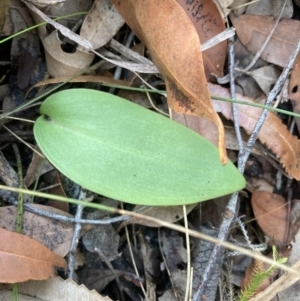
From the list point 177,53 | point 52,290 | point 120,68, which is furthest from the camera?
point 120,68

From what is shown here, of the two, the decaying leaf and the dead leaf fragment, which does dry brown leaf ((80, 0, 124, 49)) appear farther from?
the decaying leaf

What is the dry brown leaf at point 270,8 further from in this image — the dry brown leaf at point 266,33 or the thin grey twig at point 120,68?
the thin grey twig at point 120,68

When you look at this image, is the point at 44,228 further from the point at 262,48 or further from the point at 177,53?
the point at 262,48

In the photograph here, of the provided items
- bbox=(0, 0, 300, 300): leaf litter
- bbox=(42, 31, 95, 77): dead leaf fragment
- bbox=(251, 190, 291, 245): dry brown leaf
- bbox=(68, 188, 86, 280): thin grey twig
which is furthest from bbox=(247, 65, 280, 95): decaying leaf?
bbox=(68, 188, 86, 280): thin grey twig

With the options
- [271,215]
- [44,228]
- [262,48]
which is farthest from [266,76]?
[44,228]

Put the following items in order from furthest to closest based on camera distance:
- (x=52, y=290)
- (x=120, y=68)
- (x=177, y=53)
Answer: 1. (x=120, y=68)
2. (x=52, y=290)
3. (x=177, y=53)

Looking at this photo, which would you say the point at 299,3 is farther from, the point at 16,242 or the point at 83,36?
the point at 16,242
